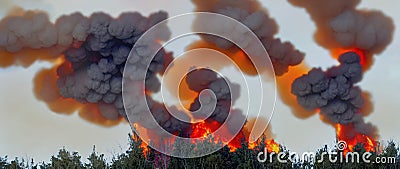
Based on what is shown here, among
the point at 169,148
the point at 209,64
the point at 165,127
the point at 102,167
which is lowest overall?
the point at 102,167

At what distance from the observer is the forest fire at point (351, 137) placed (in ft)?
89.1

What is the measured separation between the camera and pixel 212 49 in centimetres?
2942

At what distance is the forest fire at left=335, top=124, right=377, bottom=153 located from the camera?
89.1 feet

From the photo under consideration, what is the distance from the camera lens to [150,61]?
29031 millimetres

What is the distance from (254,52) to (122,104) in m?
6.90

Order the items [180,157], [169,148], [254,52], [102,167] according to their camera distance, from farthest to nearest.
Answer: [254,52] → [169,148] → [180,157] → [102,167]


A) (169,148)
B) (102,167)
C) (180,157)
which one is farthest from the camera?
(169,148)

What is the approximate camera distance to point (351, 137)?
2828cm

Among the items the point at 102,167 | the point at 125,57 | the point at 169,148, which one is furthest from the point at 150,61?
the point at 102,167

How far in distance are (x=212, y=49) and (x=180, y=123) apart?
151 inches

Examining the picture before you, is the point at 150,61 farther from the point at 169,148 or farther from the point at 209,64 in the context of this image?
Answer: the point at 169,148

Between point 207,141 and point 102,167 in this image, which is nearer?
point 102,167

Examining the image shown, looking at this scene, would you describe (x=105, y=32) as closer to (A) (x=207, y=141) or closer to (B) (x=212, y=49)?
(B) (x=212, y=49)

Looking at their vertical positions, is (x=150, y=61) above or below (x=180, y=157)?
above
